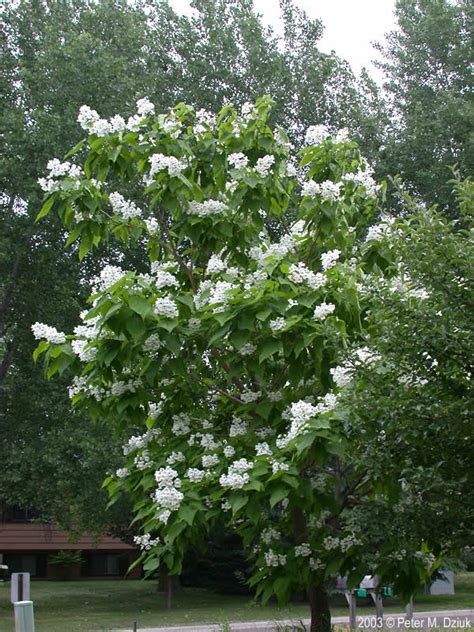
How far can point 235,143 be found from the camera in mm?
9688

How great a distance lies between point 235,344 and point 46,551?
44455mm

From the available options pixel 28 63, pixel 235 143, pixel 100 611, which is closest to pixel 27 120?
pixel 28 63

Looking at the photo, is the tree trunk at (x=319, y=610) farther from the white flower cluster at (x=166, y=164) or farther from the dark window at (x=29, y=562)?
the dark window at (x=29, y=562)

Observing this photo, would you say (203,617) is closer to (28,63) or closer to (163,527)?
(28,63)

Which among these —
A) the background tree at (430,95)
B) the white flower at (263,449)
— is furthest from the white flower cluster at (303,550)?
the background tree at (430,95)

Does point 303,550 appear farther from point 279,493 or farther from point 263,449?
point 279,493

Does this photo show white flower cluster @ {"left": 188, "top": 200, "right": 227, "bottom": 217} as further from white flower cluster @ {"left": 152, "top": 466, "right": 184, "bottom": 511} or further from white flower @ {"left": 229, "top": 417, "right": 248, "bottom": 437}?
white flower cluster @ {"left": 152, "top": 466, "right": 184, "bottom": 511}

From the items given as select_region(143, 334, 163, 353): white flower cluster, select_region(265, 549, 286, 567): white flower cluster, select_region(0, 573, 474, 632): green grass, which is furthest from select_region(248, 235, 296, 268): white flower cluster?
select_region(0, 573, 474, 632): green grass

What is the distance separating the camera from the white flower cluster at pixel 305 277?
328 inches

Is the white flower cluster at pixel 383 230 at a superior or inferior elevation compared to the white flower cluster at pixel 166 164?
inferior

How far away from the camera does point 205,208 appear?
9344 millimetres

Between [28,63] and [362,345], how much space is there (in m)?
21.8

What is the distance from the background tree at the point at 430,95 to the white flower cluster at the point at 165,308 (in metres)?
18.3

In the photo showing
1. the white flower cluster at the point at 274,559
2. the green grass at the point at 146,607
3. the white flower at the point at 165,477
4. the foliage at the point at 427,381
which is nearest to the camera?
the foliage at the point at 427,381
